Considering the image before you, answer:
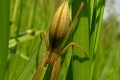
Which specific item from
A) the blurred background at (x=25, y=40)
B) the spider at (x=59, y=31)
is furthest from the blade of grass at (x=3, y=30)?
the blurred background at (x=25, y=40)

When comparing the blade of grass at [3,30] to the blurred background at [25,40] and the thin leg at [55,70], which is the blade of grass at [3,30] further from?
the blurred background at [25,40]

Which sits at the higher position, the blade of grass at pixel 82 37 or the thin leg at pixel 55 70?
the blade of grass at pixel 82 37

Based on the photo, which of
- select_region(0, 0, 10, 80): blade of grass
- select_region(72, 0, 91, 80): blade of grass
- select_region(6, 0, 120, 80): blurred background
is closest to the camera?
select_region(0, 0, 10, 80): blade of grass

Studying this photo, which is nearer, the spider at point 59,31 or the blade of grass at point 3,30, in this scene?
the blade of grass at point 3,30

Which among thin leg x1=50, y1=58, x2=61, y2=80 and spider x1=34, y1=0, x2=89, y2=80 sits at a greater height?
spider x1=34, y1=0, x2=89, y2=80

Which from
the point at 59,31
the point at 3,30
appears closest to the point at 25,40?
the point at 59,31

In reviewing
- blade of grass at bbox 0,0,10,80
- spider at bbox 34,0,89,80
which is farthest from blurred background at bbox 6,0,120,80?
blade of grass at bbox 0,0,10,80

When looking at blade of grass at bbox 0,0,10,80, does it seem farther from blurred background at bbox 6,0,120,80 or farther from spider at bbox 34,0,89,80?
blurred background at bbox 6,0,120,80

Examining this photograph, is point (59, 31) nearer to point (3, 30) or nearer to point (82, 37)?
point (82, 37)

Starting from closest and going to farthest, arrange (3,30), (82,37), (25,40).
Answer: (3,30) → (82,37) → (25,40)

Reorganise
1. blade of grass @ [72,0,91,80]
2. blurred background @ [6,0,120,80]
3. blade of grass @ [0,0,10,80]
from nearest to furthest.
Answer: blade of grass @ [0,0,10,80] < blade of grass @ [72,0,91,80] < blurred background @ [6,0,120,80]

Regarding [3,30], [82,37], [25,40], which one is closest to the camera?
[3,30]

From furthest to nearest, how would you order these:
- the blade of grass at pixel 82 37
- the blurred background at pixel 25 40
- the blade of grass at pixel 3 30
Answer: the blurred background at pixel 25 40
the blade of grass at pixel 82 37
the blade of grass at pixel 3 30
